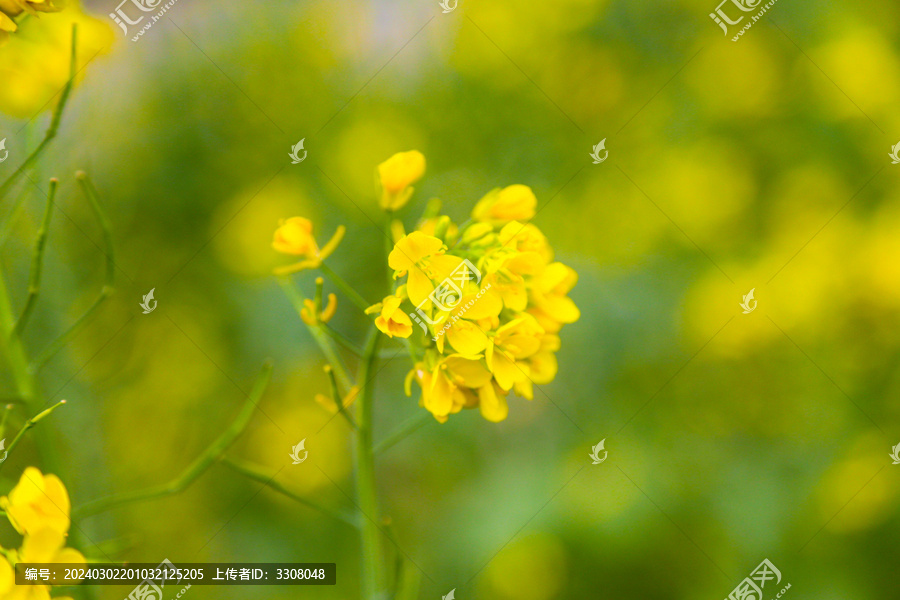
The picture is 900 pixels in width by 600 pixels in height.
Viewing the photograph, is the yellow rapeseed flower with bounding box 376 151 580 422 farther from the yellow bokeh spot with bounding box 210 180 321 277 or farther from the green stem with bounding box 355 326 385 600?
the yellow bokeh spot with bounding box 210 180 321 277

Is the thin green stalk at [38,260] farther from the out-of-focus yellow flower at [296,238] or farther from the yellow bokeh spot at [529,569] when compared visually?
the yellow bokeh spot at [529,569]

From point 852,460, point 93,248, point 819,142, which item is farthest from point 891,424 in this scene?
point 93,248

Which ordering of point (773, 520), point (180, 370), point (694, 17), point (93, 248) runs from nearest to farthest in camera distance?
point (773, 520)
point (93, 248)
point (180, 370)
point (694, 17)

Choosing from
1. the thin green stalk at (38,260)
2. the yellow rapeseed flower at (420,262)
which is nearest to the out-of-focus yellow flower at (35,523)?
the thin green stalk at (38,260)

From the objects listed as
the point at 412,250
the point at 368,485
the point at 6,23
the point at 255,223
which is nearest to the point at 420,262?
the point at 412,250

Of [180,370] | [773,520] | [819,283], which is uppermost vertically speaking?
[180,370]

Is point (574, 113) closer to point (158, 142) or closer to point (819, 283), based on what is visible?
point (819, 283)

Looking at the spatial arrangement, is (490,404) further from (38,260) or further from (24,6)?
(24,6)
